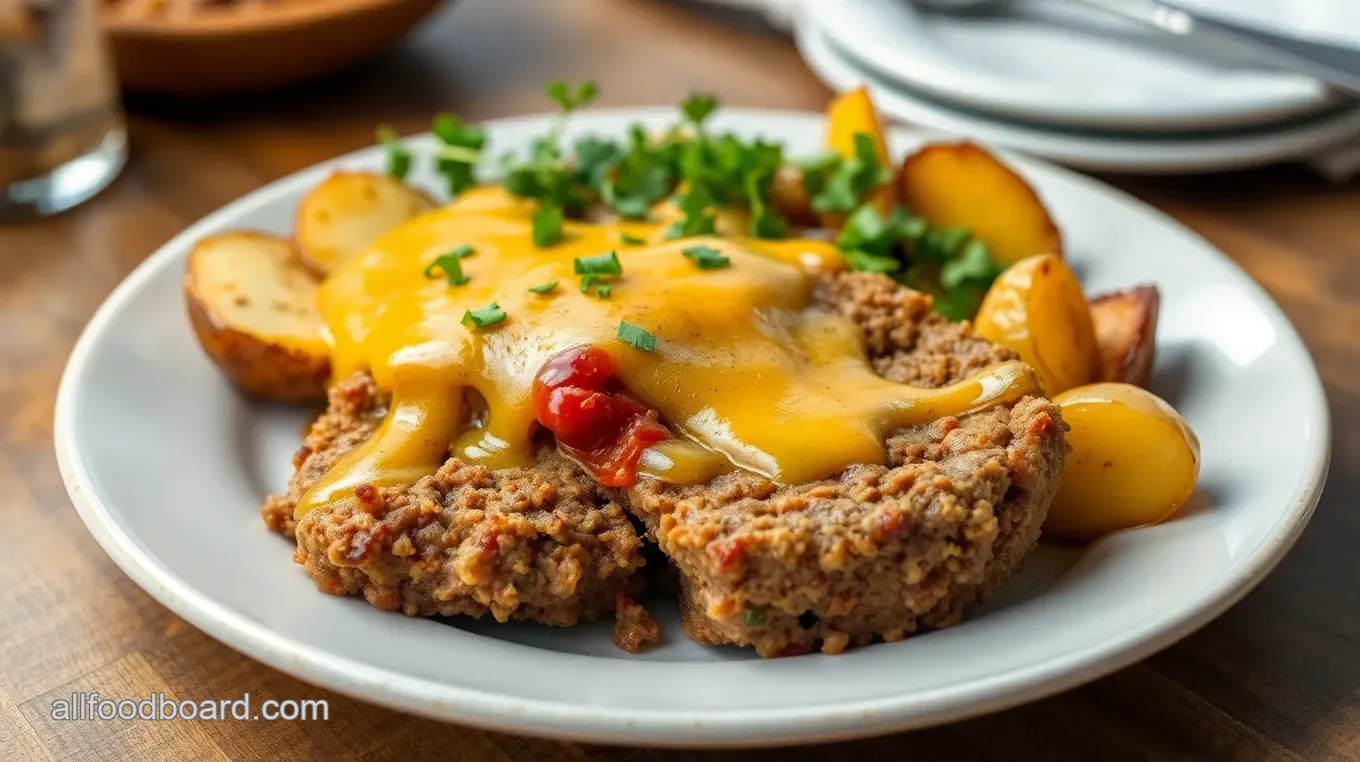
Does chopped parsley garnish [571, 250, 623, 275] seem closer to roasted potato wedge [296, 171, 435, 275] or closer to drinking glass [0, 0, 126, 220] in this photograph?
roasted potato wedge [296, 171, 435, 275]

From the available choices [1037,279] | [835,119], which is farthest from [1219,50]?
[1037,279]

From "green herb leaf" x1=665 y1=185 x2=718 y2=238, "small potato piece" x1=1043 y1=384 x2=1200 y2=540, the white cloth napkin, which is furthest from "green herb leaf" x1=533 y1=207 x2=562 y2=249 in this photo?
the white cloth napkin

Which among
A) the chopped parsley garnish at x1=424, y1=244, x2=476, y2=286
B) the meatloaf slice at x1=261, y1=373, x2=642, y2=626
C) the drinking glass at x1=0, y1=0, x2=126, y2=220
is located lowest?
the drinking glass at x1=0, y1=0, x2=126, y2=220

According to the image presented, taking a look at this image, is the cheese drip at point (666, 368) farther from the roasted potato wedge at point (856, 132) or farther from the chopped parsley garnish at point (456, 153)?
the chopped parsley garnish at point (456, 153)

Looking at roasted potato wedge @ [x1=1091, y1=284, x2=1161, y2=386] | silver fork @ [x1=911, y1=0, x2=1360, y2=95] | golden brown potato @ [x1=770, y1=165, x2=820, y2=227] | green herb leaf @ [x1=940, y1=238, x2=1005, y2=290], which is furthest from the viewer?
silver fork @ [x1=911, y1=0, x2=1360, y2=95]

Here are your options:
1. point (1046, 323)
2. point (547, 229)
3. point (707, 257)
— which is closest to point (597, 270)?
point (707, 257)

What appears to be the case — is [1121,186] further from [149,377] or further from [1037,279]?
[149,377]
